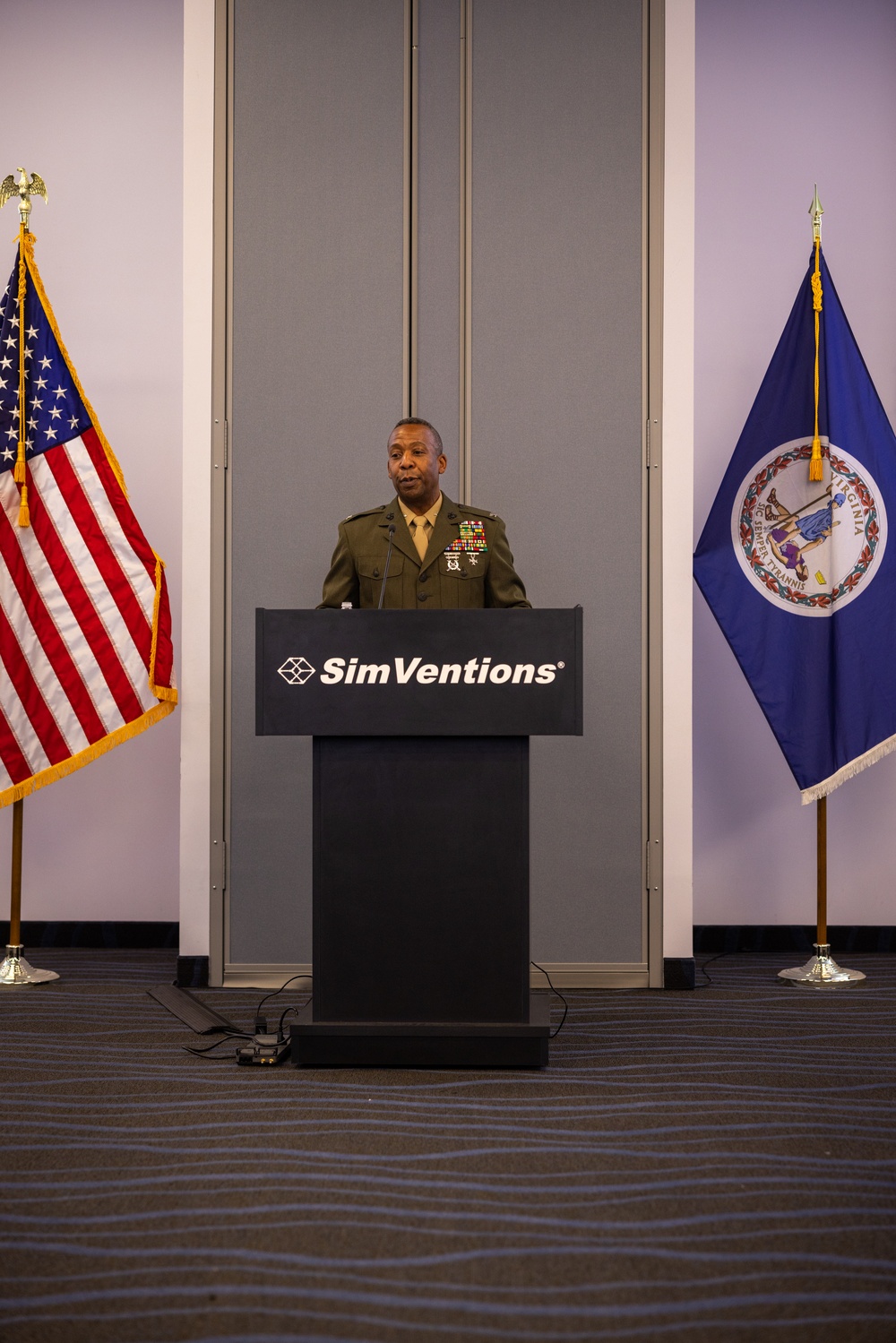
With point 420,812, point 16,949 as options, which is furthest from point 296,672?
point 16,949

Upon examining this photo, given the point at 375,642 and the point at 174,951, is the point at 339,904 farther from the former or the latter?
the point at 174,951

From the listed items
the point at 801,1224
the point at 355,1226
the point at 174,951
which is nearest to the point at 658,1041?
the point at 801,1224

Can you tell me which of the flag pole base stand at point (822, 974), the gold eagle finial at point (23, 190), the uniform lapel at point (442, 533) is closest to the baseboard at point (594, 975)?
the flag pole base stand at point (822, 974)

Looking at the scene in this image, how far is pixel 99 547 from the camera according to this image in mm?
3461

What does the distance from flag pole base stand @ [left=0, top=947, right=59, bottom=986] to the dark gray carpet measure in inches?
24.8

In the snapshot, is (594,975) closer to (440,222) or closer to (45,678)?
(45,678)

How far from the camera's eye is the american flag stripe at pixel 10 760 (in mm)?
3441

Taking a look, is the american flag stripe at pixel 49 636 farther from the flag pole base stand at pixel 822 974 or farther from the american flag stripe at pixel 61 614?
the flag pole base stand at pixel 822 974

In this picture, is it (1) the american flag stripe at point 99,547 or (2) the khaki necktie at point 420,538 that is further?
(1) the american flag stripe at point 99,547

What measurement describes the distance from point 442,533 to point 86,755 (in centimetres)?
138

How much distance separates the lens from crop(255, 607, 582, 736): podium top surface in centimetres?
250

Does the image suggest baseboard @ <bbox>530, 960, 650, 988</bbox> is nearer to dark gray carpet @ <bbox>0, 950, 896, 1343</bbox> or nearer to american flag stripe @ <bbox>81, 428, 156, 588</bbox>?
dark gray carpet @ <bbox>0, 950, 896, 1343</bbox>

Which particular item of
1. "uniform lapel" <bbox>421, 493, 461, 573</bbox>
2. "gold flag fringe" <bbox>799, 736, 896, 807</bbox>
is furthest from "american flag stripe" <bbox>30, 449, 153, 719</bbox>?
"gold flag fringe" <bbox>799, 736, 896, 807</bbox>

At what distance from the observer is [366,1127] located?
216 cm
